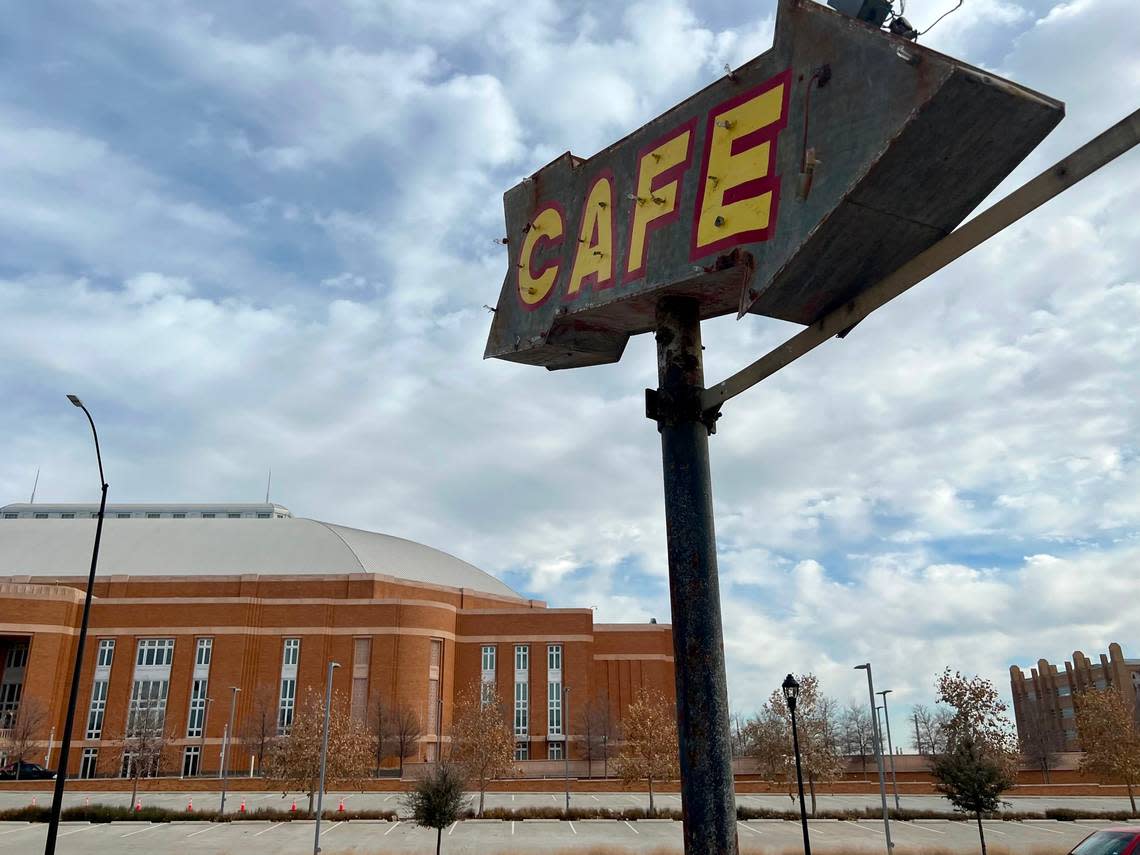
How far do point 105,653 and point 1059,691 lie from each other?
338 feet

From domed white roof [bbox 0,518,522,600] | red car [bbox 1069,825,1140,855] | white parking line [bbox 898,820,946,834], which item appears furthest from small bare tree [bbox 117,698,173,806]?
red car [bbox 1069,825,1140,855]

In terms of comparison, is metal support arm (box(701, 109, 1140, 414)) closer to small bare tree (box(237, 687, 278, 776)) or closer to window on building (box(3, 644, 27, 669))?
small bare tree (box(237, 687, 278, 776))

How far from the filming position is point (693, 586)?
8047mm

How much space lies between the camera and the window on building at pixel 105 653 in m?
71.0

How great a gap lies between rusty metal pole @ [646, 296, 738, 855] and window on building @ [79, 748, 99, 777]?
2955 inches

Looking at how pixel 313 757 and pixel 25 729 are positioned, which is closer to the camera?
pixel 313 757

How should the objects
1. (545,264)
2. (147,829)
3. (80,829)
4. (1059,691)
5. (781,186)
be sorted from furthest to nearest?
(1059,691) < (147,829) < (80,829) < (545,264) < (781,186)

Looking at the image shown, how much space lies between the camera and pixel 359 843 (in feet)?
105

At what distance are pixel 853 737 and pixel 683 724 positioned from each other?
121 m

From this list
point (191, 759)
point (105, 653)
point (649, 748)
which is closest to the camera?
point (649, 748)

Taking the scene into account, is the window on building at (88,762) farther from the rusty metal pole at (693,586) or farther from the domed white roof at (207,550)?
the rusty metal pole at (693,586)

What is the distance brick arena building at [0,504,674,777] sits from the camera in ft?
225

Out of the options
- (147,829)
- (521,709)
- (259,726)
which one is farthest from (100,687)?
(147,829)

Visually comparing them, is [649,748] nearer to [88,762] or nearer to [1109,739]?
[1109,739]
